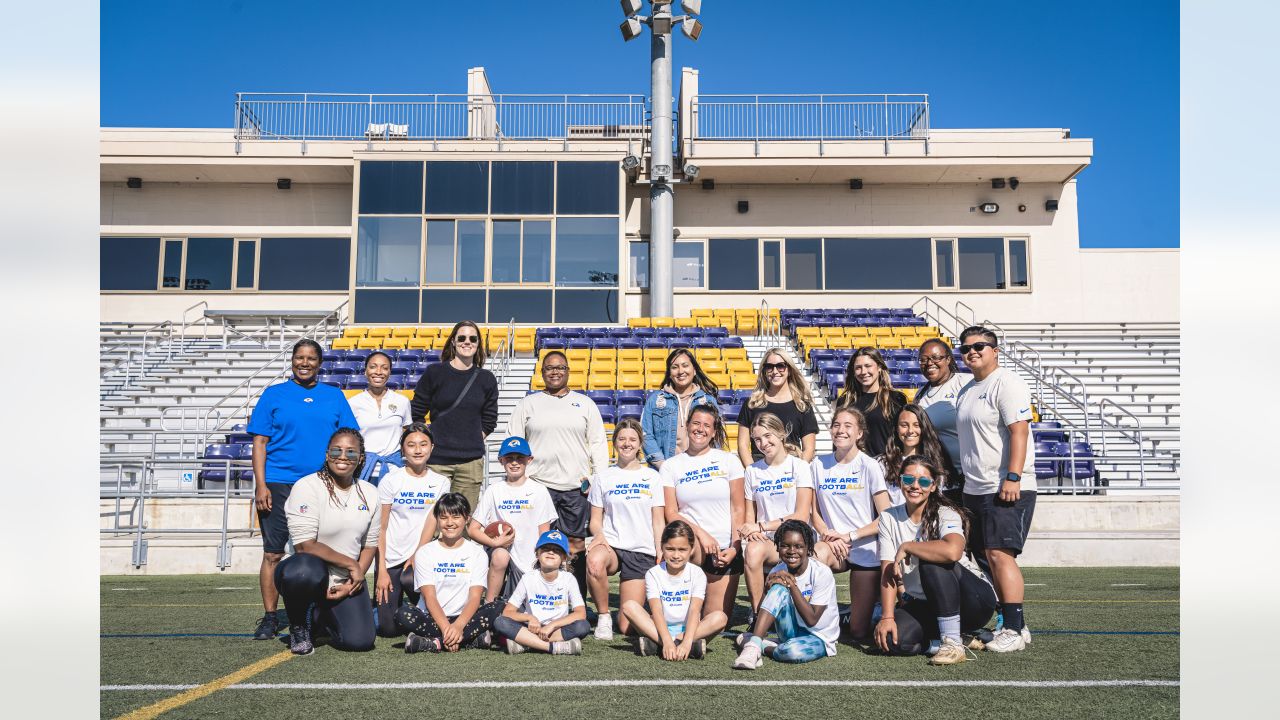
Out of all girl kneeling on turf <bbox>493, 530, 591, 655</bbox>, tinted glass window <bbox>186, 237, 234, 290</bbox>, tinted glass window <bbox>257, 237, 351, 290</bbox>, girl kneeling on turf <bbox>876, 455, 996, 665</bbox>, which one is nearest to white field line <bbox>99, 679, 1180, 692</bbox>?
girl kneeling on turf <bbox>876, 455, 996, 665</bbox>

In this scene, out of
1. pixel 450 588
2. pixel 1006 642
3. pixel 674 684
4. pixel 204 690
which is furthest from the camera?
pixel 450 588

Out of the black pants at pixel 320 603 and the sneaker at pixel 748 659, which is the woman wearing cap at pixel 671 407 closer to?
the sneaker at pixel 748 659

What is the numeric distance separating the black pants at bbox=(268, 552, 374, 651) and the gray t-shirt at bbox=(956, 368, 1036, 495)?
3.06 metres

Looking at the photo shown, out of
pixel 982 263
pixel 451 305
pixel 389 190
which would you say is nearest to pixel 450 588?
pixel 451 305

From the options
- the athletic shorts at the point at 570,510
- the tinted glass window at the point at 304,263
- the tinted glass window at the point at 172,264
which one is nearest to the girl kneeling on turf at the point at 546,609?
the athletic shorts at the point at 570,510

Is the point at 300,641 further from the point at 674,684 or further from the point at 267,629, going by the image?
the point at 674,684

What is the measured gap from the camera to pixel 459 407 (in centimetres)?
555

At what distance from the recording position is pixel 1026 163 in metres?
18.2

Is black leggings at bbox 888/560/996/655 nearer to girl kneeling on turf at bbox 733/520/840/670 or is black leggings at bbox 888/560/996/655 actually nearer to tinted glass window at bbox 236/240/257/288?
girl kneeling on turf at bbox 733/520/840/670

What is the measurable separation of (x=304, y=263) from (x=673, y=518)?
1591 cm

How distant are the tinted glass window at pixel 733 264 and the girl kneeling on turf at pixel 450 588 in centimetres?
1448
